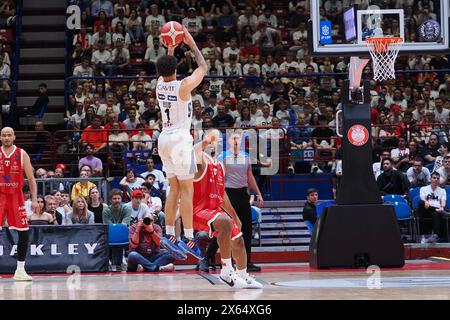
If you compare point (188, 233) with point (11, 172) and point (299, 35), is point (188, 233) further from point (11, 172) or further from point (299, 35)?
point (299, 35)

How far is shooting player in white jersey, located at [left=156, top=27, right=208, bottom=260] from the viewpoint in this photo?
10421 mm

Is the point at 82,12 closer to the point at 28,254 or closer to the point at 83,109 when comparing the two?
the point at 83,109

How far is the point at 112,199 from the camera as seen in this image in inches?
623

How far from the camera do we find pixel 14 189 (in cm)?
1320

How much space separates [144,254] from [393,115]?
7.28m

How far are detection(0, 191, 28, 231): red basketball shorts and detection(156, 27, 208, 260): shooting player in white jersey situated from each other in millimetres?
3101

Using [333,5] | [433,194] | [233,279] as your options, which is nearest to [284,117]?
[333,5]

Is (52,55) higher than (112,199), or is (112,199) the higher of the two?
(52,55)

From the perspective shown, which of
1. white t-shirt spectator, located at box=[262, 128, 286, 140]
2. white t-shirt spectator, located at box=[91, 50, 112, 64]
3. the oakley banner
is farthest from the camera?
white t-shirt spectator, located at box=[91, 50, 112, 64]

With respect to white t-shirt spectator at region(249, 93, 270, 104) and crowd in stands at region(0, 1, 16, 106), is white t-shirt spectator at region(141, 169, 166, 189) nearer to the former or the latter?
white t-shirt spectator at region(249, 93, 270, 104)

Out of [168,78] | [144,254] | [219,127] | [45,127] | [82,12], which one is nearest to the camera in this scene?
[168,78]

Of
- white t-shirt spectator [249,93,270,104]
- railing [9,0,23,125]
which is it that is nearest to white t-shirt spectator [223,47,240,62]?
white t-shirt spectator [249,93,270,104]

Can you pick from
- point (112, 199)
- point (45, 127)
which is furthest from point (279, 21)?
point (112, 199)

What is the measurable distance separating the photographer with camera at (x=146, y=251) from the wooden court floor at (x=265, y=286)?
0.30 meters
